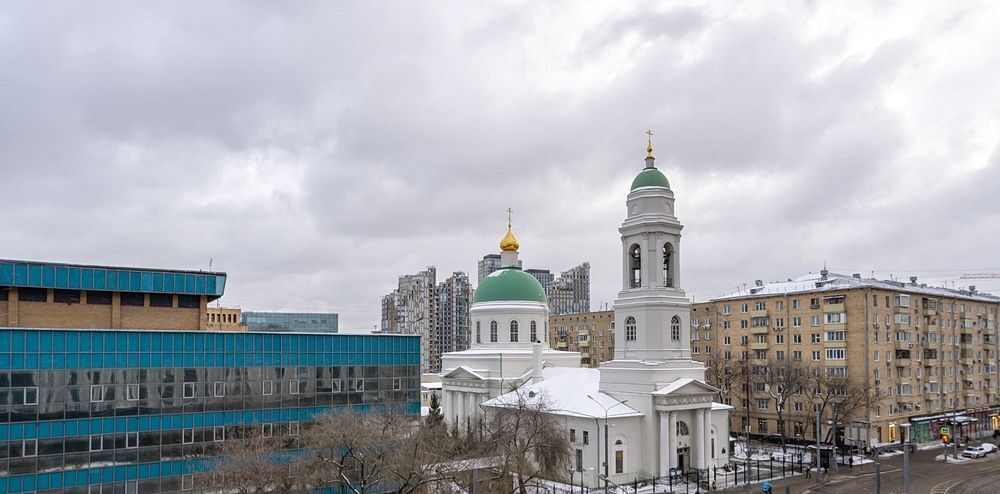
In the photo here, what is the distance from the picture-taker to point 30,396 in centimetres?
3456

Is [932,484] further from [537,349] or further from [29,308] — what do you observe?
[29,308]

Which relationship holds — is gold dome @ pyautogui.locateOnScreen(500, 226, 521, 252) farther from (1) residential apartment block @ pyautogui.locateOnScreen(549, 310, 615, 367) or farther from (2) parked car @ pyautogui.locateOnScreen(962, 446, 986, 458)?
(2) parked car @ pyautogui.locateOnScreen(962, 446, 986, 458)

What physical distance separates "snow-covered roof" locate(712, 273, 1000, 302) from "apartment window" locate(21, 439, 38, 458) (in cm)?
5898

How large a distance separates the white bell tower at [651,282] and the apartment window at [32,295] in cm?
3569

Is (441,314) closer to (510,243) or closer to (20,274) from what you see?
(510,243)

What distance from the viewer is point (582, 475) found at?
48031 mm

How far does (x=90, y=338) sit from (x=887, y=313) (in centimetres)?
6085

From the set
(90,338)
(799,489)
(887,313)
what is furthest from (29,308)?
(887,313)

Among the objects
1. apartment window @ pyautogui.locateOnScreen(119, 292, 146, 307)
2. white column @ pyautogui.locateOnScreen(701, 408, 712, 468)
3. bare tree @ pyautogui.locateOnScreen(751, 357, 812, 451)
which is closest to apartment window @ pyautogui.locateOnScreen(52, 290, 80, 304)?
apartment window @ pyautogui.locateOnScreen(119, 292, 146, 307)

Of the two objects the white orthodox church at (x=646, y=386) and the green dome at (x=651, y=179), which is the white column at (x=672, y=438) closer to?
the white orthodox church at (x=646, y=386)

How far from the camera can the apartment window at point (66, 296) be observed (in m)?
40.0

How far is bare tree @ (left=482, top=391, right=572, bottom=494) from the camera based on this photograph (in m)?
39.8

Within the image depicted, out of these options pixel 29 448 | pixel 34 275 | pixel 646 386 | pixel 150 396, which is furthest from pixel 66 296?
pixel 646 386

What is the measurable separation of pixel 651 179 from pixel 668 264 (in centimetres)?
630
